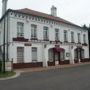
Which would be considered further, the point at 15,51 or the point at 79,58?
the point at 79,58

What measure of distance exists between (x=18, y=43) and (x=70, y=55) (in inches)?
403

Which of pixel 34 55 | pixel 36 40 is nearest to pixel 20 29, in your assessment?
pixel 36 40

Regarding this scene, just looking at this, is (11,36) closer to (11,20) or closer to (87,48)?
(11,20)

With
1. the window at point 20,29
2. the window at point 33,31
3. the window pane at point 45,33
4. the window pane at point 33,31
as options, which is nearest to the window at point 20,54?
the window at point 20,29

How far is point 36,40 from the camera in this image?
19172 millimetres

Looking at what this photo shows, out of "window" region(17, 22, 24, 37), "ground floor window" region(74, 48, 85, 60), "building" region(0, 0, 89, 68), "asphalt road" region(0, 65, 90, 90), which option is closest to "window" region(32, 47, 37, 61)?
"building" region(0, 0, 89, 68)

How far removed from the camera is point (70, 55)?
77.7 ft

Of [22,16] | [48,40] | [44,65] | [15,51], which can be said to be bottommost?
[44,65]

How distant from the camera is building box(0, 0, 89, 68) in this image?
17.2m

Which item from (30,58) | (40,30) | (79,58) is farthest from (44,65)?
(79,58)

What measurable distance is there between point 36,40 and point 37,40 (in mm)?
205

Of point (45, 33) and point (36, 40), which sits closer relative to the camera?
point (36, 40)

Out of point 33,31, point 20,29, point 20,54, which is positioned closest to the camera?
point 20,54

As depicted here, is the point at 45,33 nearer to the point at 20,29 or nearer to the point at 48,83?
the point at 20,29
